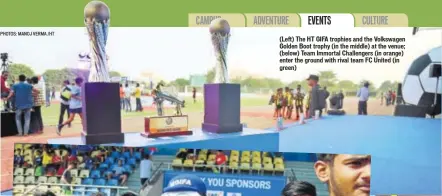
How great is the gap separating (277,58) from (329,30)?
52 centimetres

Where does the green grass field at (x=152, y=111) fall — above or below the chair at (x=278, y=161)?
above

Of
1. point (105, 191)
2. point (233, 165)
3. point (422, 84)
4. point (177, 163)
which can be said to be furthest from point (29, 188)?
point (422, 84)

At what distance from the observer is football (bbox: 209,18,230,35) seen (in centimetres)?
437

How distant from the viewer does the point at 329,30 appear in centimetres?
431

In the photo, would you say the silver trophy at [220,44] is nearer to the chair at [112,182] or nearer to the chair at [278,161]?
the chair at [278,161]

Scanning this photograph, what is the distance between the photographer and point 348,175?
13.2ft

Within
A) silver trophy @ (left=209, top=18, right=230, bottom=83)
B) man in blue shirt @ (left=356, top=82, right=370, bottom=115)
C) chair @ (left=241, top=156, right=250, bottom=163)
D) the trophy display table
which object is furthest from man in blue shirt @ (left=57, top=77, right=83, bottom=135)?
man in blue shirt @ (left=356, top=82, right=370, bottom=115)

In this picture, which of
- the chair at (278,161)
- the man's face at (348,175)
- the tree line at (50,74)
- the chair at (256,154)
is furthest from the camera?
the tree line at (50,74)

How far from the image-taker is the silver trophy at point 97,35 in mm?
4379

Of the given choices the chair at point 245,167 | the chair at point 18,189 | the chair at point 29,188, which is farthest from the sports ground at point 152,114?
the chair at point 245,167

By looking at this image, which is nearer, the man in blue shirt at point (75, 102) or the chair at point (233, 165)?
the chair at point (233, 165)

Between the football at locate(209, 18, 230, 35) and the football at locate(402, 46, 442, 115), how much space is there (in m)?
1.65

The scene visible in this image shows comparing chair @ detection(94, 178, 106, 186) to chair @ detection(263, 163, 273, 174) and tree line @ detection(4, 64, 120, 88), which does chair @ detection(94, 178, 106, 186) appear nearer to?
tree line @ detection(4, 64, 120, 88)

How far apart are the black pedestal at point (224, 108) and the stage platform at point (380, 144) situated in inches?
5.8
